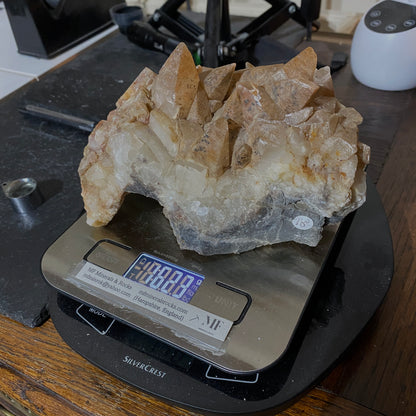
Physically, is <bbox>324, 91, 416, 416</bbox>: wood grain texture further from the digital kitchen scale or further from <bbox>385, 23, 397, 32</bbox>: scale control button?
<bbox>385, 23, 397, 32</bbox>: scale control button

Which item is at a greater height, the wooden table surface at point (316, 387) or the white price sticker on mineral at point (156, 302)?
the white price sticker on mineral at point (156, 302)

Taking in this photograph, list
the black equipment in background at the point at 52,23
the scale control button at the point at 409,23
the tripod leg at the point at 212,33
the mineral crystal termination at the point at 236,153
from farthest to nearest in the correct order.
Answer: the black equipment in background at the point at 52,23, the tripod leg at the point at 212,33, the scale control button at the point at 409,23, the mineral crystal termination at the point at 236,153

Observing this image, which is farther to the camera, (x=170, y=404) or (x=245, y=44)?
(x=245, y=44)

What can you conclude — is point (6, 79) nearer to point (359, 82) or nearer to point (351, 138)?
point (359, 82)

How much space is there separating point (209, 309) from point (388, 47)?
2.80 feet

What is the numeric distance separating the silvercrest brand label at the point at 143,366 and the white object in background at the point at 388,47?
36.6 inches

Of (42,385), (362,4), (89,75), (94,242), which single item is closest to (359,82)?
(362,4)

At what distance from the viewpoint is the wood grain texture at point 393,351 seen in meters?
0.53

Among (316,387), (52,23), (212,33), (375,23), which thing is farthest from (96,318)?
(52,23)

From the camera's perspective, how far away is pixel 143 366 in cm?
53

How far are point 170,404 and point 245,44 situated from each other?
1.04 metres

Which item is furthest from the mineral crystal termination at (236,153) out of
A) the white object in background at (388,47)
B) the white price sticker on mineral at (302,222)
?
the white object in background at (388,47)

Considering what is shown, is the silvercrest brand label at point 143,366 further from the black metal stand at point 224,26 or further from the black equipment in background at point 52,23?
the black equipment in background at point 52,23

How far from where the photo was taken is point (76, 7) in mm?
1431
